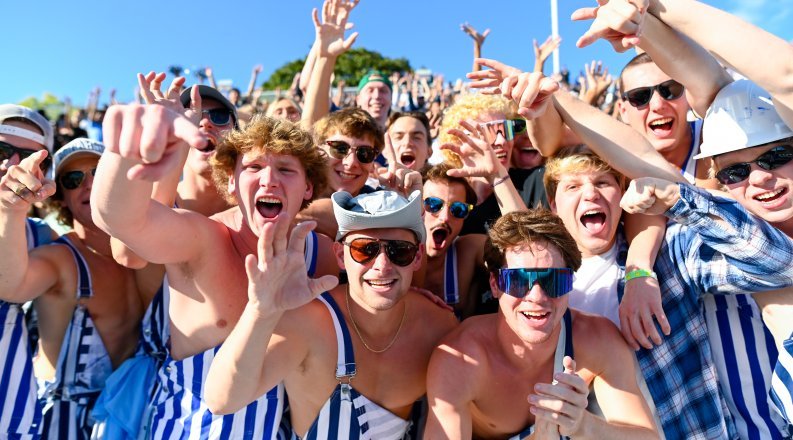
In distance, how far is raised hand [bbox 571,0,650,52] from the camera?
6.98 ft

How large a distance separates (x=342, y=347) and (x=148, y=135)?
127 centimetres

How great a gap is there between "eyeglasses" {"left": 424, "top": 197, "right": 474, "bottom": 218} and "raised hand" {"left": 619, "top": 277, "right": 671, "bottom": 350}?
110cm

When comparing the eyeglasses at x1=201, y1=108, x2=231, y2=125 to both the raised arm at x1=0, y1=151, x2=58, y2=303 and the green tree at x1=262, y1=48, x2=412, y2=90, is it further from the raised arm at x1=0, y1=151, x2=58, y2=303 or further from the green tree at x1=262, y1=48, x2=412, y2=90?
the green tree at x1=262, y1=48, x2=412, y2=90

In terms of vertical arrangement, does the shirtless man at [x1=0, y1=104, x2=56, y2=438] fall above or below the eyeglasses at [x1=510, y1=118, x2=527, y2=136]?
below

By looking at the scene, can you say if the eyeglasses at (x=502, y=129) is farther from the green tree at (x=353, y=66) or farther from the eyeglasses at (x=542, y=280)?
the green tree at (x=353, y=66)

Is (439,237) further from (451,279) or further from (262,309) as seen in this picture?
(262,309)

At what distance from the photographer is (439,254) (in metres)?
3.27

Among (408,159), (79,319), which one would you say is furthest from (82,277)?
(408,159)

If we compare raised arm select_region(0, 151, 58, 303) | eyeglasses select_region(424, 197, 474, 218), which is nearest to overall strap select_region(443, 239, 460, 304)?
eyeglasses select_region(424, 197, 474, 218)

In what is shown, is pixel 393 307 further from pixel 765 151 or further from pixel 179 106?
pixel 765 151

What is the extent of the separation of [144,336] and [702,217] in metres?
2.76

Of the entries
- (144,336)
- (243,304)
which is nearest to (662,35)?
(243,304)

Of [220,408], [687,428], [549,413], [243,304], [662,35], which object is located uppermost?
[662,35]

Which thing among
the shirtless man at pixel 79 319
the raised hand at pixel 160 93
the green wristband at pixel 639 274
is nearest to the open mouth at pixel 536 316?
the green wristband at pixel 639 274
